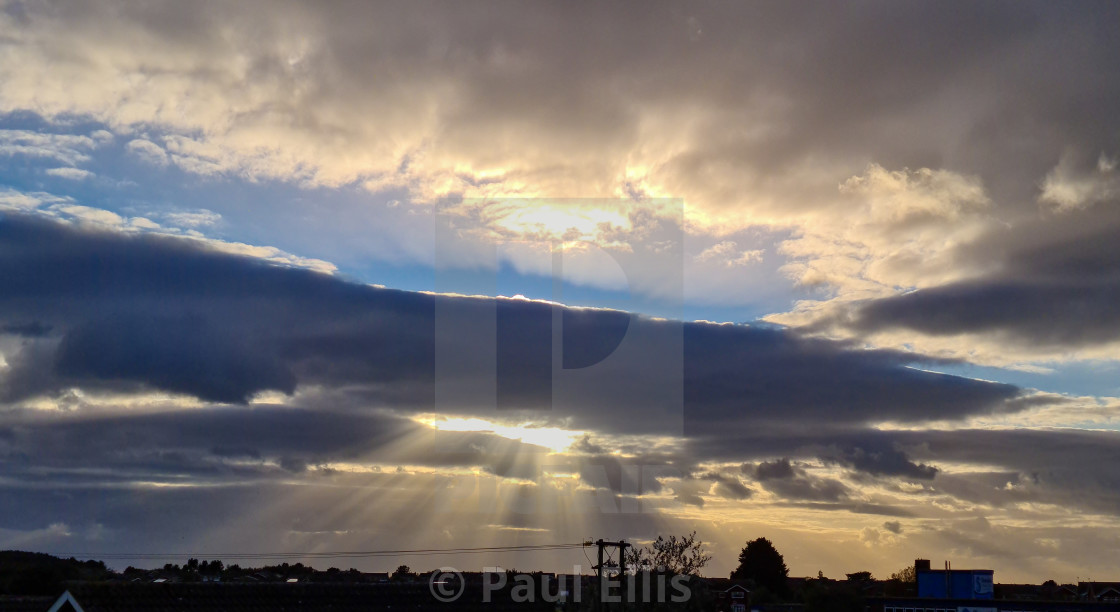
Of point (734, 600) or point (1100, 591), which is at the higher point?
point (734, 600)

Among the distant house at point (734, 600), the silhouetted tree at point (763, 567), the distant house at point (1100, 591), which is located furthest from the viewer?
the silhouetted tree at point (763, 567)

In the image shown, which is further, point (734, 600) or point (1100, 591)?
point (1100, 591)

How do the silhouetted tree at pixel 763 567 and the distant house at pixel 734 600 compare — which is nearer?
the distant house at pixel 734 600

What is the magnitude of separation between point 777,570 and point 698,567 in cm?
5677

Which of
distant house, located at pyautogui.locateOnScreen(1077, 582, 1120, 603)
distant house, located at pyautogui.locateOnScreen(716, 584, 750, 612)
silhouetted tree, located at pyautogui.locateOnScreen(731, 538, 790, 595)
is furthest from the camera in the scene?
silhouetted tree, located at pyautogui.locateOnScreen(731, 538, 790, 595)

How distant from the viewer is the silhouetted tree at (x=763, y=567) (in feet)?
343

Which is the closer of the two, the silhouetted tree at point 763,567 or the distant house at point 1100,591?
the distant house at point 1100,591

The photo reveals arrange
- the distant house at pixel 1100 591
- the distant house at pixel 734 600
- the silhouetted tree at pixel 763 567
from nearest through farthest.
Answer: the distant house at pixel 734 600
the distant house at pixel 1100 591
the silhouetted tree at pixel 763 567

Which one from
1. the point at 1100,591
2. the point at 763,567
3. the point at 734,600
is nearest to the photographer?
the point at 734,600

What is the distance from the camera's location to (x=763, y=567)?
106 m

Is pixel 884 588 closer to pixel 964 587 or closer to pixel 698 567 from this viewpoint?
A: pixel 964 587

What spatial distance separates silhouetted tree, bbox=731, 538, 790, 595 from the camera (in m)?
105

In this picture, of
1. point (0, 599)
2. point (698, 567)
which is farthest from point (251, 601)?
point (698, 567)

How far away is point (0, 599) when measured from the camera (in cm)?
4506
